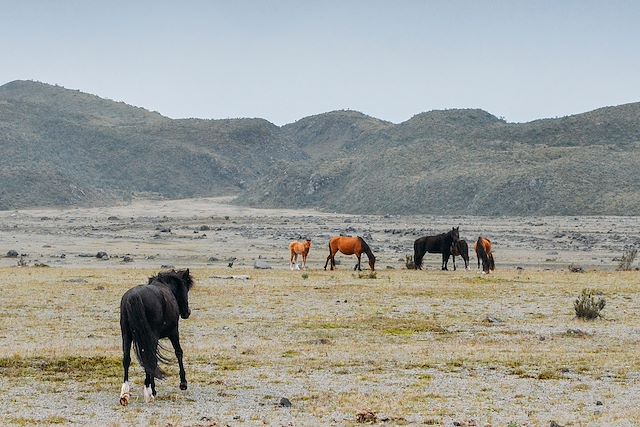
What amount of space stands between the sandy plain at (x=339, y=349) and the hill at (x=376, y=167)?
66.5 metres

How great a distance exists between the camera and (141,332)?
13.0 meters

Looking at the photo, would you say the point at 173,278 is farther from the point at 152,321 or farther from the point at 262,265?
the point at 262,265

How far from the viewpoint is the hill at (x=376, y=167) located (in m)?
107

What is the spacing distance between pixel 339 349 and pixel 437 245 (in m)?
21.8

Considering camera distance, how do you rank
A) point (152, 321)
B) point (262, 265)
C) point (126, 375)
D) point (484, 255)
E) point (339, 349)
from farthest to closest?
point (262, 265), point (484, 255), point (339, 349), point (152, 321), point (126, 375)

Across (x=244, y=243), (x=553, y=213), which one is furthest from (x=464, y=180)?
(x=244, y=243)

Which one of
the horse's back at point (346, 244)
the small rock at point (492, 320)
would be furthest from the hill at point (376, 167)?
the small rock at point (492, 320)

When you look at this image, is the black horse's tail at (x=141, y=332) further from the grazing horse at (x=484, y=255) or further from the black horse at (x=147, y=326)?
the grazing horse at (x=484, y=255)

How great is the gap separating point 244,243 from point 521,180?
191ft

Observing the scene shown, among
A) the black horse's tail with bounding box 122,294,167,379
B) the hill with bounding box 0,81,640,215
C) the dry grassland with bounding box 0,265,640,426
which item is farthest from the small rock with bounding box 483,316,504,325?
the hill with bounding box 0,81,640,215

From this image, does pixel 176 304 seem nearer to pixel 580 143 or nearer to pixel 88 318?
pixel 88 318

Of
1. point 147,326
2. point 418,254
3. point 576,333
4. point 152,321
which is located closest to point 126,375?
point 147,326

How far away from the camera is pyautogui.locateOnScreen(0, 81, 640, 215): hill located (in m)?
107

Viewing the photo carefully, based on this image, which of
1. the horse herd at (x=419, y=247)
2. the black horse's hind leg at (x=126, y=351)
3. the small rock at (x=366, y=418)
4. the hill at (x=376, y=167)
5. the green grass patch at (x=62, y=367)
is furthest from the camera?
the hill at (x=376, y=167)
